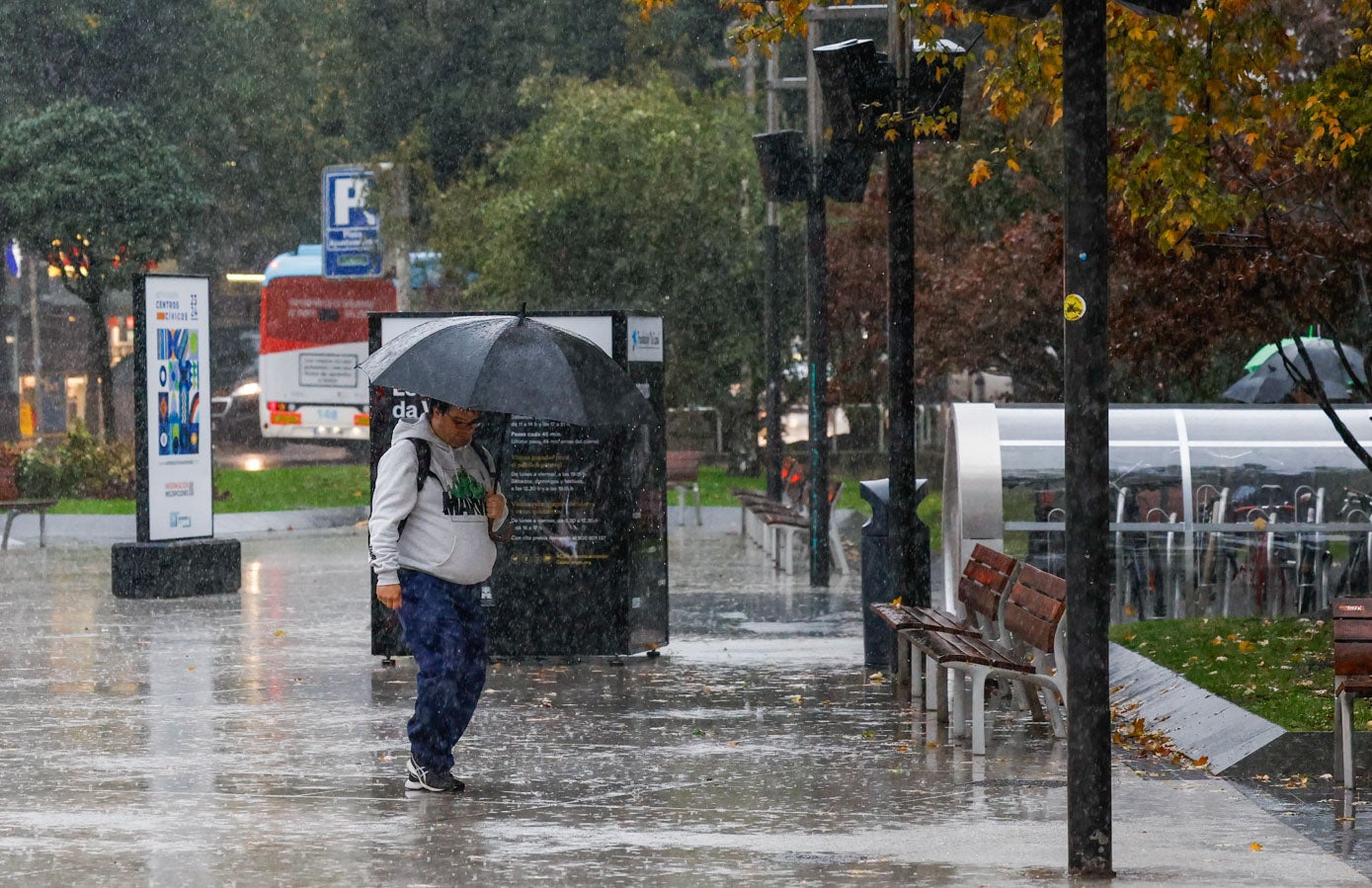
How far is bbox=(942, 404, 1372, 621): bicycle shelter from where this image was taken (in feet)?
51.2

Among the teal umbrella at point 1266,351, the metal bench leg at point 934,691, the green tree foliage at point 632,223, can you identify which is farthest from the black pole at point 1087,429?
the green tree foliage at point 632,223

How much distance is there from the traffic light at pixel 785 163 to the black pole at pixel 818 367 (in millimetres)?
123

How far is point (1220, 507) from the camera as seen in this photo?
15648mm

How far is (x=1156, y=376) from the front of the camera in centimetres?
2569

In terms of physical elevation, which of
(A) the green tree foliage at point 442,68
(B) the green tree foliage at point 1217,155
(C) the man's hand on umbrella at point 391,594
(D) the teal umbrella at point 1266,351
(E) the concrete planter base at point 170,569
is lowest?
(E) the concrete planter base at point 170,569

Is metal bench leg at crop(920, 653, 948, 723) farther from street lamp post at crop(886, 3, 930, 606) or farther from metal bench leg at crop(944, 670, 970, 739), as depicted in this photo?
street lamp post at crop(886, 3, 930, 606)

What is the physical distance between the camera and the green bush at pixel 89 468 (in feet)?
103

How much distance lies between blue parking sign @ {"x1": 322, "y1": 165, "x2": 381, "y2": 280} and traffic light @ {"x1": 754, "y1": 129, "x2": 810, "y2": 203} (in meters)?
8.12

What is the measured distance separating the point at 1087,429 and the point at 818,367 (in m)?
13.4

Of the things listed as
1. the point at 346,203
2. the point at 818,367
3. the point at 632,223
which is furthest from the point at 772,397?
the point at 632,223

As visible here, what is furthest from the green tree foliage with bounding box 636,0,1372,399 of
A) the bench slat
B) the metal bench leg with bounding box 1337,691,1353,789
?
the metal bench leg with bounding box 1337,691,1353,789

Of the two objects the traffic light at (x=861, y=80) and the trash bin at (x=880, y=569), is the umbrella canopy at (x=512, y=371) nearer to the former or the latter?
the trash bin at (x=880, y=569)

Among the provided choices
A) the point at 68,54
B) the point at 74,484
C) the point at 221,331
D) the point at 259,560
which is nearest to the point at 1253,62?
the point at 259,560

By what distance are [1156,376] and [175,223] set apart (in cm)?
2207
